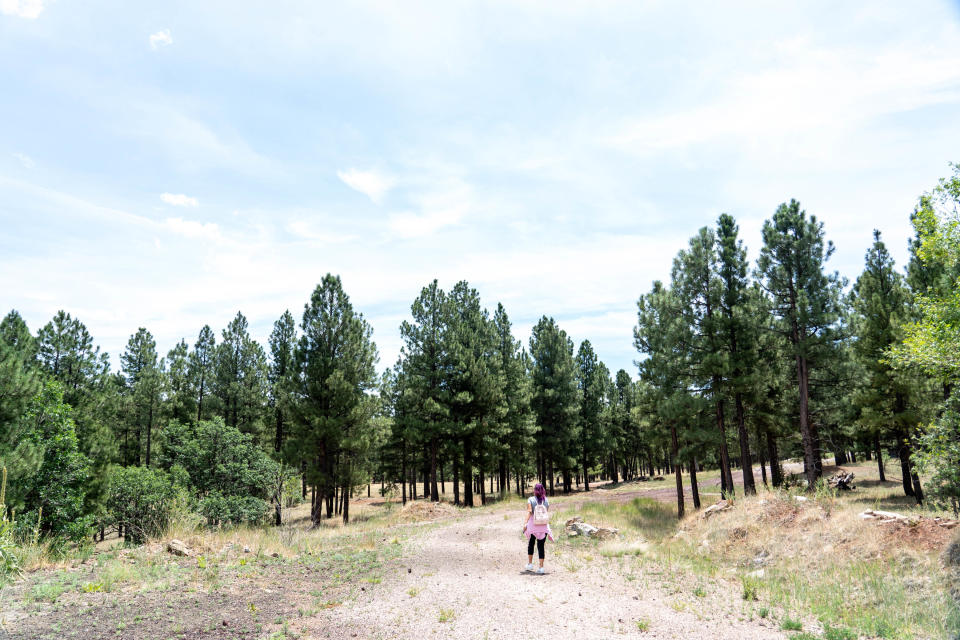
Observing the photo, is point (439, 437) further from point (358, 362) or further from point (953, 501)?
point (953, 501)

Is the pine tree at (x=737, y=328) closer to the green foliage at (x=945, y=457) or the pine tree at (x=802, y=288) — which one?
the pine tree at (x=802, y=288)

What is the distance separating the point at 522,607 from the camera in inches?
333

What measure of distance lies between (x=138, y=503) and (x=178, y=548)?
5.45 metres

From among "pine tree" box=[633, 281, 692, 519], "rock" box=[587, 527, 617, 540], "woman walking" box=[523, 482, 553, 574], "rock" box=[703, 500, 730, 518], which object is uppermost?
"pine tree" box=[633, 281, 692, 519]

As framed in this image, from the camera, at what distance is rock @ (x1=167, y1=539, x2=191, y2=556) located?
13031 mm

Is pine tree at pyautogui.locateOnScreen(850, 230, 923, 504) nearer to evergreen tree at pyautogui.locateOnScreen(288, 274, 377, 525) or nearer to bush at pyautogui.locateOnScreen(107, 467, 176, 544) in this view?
evergreen tree at pyautogui.locateOnScreen(288, 274, 377, 525)

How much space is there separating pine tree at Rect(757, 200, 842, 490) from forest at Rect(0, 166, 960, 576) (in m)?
0.08

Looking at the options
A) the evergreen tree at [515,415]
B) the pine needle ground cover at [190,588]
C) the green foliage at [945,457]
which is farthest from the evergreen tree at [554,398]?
the pine needle ground cover at [190,588]

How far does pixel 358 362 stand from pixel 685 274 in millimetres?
18610

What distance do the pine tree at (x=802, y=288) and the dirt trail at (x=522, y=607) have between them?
16621 millimetres

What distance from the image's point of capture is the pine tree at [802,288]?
2322 cm

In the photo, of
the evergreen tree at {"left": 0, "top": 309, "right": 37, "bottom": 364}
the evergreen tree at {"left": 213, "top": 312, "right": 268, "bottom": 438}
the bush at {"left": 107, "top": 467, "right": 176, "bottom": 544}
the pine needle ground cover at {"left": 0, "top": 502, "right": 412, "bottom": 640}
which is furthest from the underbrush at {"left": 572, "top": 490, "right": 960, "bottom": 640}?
the evergreen tree at {"left": 213, "top": 312, "right": 268, "bottom": 438}

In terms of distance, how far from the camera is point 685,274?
2492cm

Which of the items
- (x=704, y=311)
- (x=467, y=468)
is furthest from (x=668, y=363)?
(x=467, y=468)
